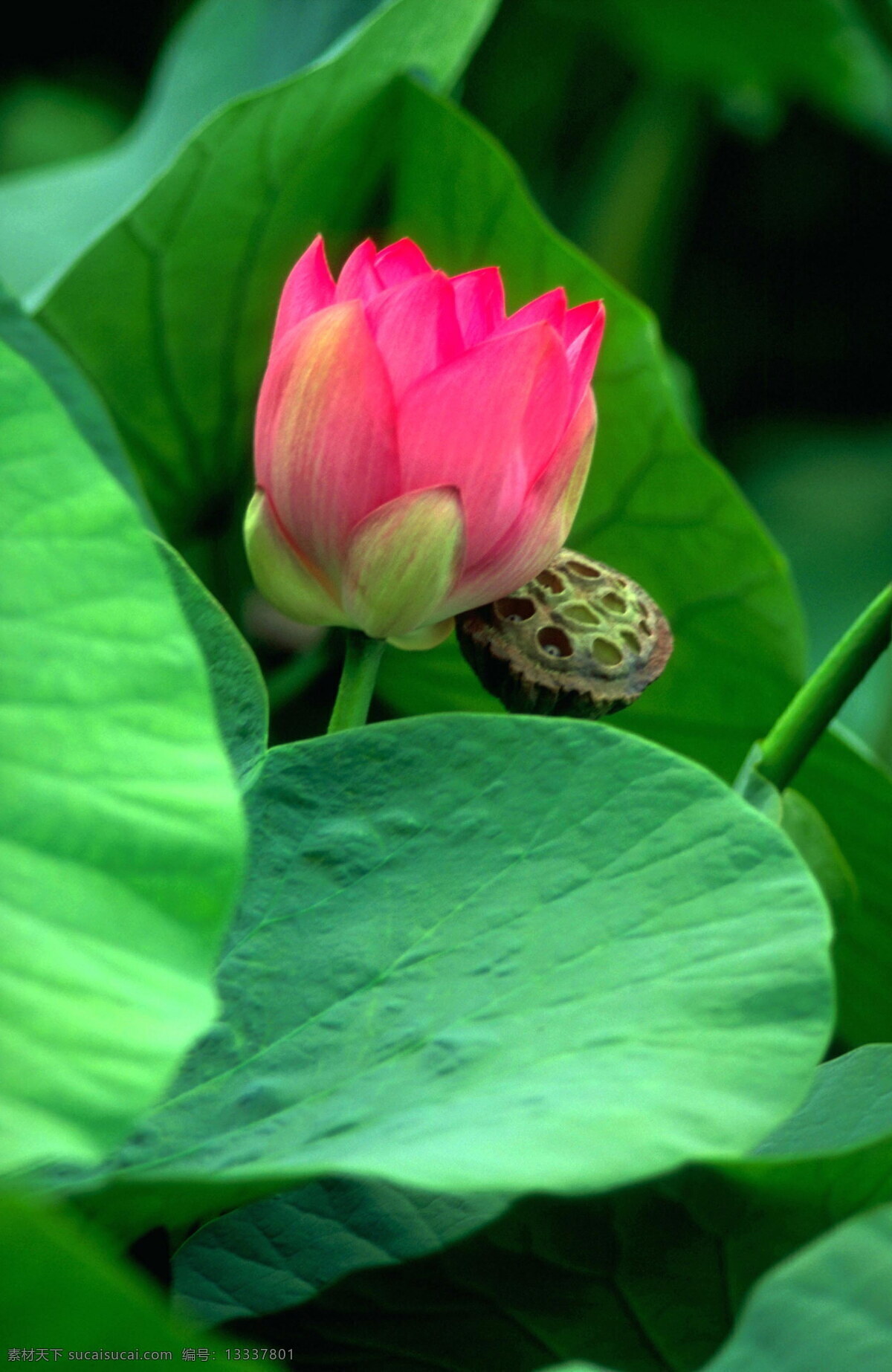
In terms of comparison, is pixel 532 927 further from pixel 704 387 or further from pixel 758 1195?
pixel 704 387

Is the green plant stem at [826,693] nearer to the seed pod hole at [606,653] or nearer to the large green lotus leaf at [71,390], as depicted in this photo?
the seed pod hole at [606,653]

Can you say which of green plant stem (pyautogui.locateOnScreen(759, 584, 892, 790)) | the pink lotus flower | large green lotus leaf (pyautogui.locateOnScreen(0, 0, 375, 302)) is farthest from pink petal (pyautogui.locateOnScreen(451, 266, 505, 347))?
large green lotus leaf (pyautogui.locateOnScreen(0, 0, 375, 302))

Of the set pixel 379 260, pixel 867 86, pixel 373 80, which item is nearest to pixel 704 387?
pixel 867 86

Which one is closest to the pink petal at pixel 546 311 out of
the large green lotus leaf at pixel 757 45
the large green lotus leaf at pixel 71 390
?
the large green lotus leaf at pixel 71 390

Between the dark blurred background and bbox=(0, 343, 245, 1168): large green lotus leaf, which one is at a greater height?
bbox=(0, 343, 245, 1168): large green lotus leaf

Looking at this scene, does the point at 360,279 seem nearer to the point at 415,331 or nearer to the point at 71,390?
the point at 415,331

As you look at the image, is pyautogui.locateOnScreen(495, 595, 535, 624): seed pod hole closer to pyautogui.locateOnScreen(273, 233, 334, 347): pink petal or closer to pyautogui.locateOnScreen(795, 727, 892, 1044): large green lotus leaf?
pyautogui.locateOnScreen(273, 233, 334, 347): pink petal

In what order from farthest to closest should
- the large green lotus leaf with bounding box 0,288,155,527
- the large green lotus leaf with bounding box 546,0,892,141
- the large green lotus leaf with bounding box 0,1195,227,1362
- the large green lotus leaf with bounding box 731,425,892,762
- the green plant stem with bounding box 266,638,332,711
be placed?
1. the large green lotus leaf with bounding box 731,425,892,762
2. the large green lotus leaf with bounding box 546,0,892,141
3. the green plant stem with bounding box 266,638,332,711
4. the large green lotus leaf with bounding box 0,288,155,527
5. the large green lotus leaf with bounding box 0,1195,227,1362
